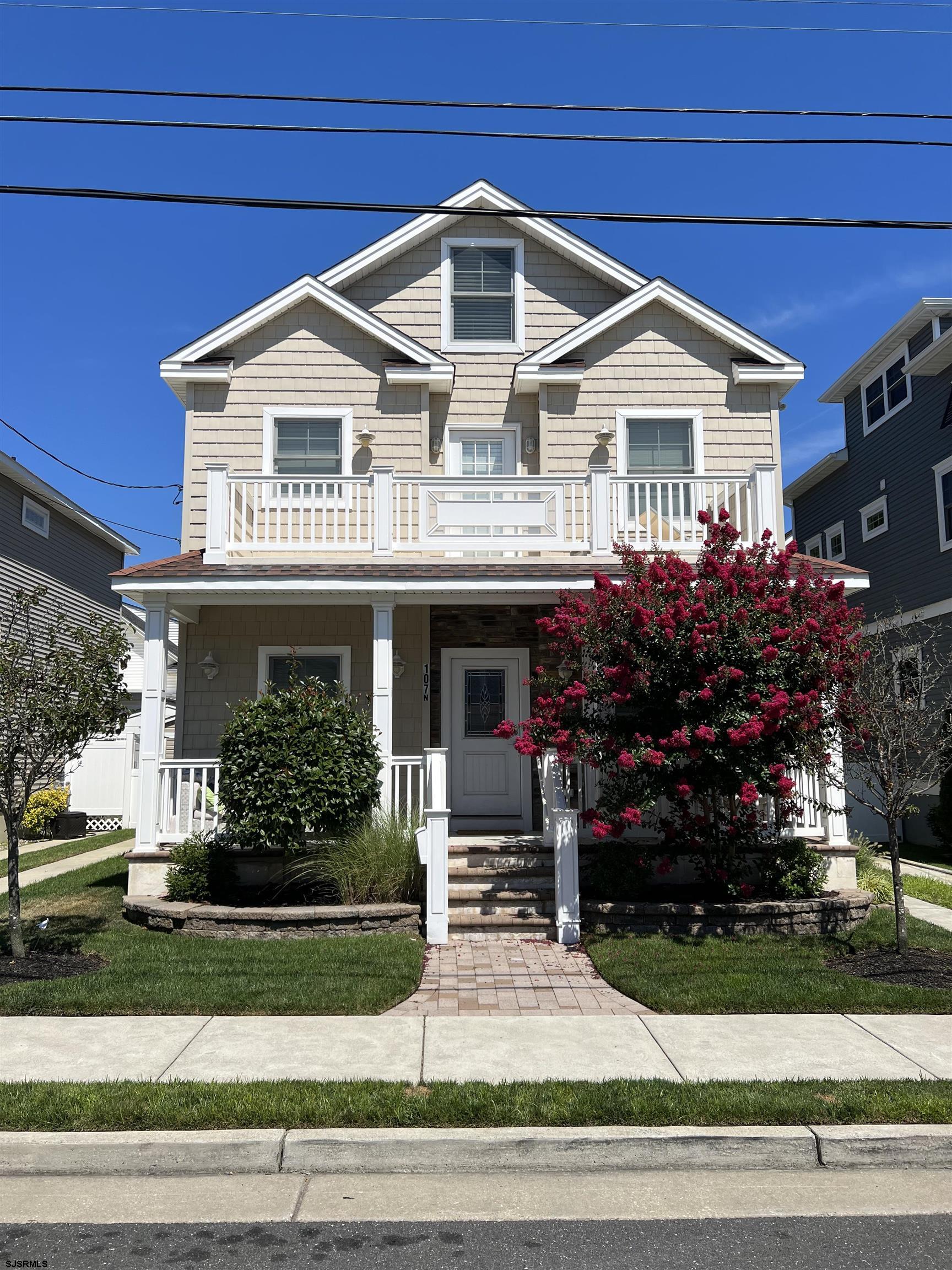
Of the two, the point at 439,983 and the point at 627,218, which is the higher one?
the point at 627,218

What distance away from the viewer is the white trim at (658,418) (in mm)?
13633

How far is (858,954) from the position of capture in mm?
8391

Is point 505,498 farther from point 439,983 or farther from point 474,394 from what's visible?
point 439,983

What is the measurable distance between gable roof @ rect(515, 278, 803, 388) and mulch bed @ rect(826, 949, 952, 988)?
8.21 m

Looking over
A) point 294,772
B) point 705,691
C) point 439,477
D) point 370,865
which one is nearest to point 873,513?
point 439,477

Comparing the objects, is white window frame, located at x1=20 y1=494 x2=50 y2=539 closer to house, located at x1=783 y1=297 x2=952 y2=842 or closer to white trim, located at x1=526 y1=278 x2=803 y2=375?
white trim, located at x1=526 y1=278 x2=803 y2=375

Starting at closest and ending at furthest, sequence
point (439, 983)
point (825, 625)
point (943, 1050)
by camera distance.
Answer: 1. point (943, 1050)
2. point (439, 983)
3. point (825, 625)

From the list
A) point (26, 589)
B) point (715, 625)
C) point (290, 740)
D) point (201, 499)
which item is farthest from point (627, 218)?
point (26, 589)

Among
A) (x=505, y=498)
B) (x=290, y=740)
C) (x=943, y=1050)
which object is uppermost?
(x=505, y=498)

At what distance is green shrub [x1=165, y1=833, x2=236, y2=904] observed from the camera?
991 centimetres

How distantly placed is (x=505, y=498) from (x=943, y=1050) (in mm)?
7536

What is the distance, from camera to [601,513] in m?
11.6

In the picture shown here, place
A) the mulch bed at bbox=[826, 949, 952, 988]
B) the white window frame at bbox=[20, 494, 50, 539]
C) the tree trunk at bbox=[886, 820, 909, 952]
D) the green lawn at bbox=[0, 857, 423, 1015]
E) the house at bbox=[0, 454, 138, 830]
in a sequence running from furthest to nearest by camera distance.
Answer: the white window frame at bbox=[20, 494, 50, 539]
the house at bbox=[0, 454, 138, 830]
the tree trunk at bbox=[886, 820, 909, 952]
the mulch bed at bbox=[826, 949, 952, 988]
the green lawn at bbox=[0, 857, 423, 1015]

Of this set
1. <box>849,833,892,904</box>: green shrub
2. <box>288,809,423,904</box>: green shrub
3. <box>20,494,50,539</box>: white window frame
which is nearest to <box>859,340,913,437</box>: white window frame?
<box>849,833,892,904</box>: green shrub
